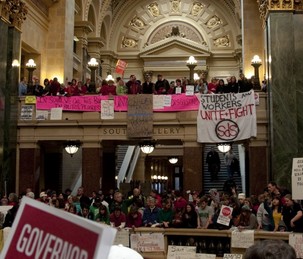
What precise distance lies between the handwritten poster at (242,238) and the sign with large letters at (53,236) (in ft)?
28.1

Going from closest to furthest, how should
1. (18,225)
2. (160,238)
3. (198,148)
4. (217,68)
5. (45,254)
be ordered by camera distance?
(45,254), (18,225), (160,238), (198,148), (217,68)

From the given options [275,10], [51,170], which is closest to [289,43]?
[275,10]

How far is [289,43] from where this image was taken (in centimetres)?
1925

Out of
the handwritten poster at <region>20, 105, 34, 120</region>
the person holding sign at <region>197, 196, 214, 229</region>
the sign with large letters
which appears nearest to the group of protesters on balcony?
the handwritten poster at <region>20, 105, 34, 120</region>

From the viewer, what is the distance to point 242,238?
1023cm

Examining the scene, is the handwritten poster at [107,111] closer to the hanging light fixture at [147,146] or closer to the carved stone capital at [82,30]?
the hanging light fixture at [147,146]

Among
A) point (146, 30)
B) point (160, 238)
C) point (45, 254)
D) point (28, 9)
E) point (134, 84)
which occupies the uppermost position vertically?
point (146, 30)

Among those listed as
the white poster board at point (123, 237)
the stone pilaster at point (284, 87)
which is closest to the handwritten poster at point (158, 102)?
the stone pilaster at point (284, 87)

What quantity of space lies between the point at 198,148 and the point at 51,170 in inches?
283

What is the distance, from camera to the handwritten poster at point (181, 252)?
10.4m

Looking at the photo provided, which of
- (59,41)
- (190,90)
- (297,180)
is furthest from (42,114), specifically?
(297,180)

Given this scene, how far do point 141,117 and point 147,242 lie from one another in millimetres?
10529

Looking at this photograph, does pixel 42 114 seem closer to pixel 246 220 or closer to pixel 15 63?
pixel 15 63

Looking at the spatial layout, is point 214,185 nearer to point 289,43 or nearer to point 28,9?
point 289,43
